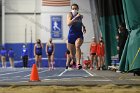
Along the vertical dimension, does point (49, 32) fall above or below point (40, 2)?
below

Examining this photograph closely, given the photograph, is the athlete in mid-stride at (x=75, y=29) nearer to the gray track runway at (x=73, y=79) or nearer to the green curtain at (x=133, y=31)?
the gray track runway at (x=73, y=79)

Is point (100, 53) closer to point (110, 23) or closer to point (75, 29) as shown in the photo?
point (110, 23)

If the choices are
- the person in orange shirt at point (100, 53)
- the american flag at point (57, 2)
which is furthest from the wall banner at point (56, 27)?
the person in orange shirt at point (100, 53)

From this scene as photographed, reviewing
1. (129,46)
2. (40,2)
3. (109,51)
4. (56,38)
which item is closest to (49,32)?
(56,38)

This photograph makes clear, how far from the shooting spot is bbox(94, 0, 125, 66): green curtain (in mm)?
17359

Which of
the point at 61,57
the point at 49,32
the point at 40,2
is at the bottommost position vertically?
the point at 61,57

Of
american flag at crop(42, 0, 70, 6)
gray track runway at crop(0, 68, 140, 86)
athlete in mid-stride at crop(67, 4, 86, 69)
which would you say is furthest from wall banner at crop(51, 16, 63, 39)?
athlete in mid-stride at crop(67, 4, 86, 69)

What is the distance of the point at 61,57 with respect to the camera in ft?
98.5

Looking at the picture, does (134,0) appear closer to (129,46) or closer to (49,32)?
(129,46)

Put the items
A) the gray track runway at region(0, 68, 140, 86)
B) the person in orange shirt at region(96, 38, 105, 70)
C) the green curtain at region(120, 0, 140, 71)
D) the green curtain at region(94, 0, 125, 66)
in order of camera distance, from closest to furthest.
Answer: the gray track runway at region(0, 68, 140, 86)
the green curtain at region(120, 0, 140, 71)
the person in orange shirt at region(96, 38, 105, 70)
the green curtain at region(94, 0, 125, 66)

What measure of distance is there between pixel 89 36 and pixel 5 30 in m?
6.53

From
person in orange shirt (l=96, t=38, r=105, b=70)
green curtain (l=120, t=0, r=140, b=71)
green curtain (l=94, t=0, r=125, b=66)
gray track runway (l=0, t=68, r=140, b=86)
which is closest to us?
gray track runway (l=0, t=68, r=140, b=86)

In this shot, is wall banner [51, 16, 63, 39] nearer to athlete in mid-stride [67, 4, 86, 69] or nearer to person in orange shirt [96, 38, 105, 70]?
person in orange shirt [96, 38, 105, 70]

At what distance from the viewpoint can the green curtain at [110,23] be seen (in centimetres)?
1736
